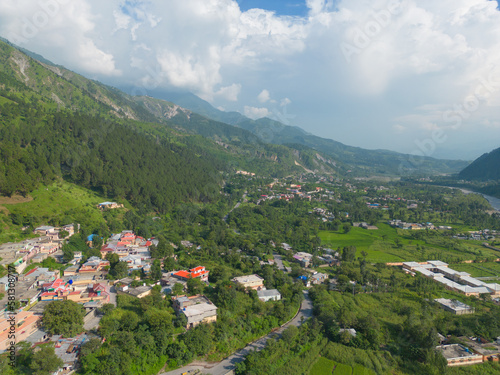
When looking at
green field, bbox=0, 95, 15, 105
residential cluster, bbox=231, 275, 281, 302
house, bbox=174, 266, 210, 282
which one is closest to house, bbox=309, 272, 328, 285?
residential cluster, bbox=231, 275, 281, 302

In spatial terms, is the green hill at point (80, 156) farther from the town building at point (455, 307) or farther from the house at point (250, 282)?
the town building at point (455, 307)

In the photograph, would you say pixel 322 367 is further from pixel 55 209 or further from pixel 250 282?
pixel 55 209

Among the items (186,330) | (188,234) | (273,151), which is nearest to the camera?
(186,330)

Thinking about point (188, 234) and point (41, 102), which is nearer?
point (188, 234)

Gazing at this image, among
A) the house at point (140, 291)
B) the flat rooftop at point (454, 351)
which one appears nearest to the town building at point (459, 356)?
the flat rooftop at point (454, 351)

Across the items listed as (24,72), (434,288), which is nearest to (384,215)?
(434,288)

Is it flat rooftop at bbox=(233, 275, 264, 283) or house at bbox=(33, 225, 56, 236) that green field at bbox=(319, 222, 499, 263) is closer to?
flat rooftop at bbox=(233, 275, 264, 283)

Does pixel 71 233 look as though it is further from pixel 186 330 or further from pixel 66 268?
pixel 186 330
